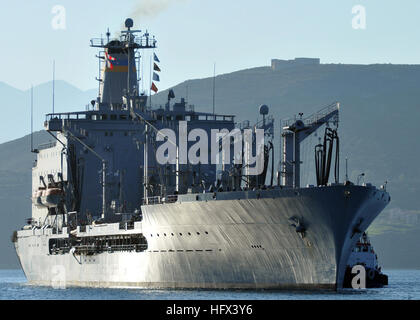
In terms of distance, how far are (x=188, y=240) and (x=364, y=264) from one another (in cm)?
2514

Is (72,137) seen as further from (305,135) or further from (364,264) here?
(364,264)

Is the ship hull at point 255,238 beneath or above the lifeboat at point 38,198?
beneath

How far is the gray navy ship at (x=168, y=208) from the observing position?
4575cm

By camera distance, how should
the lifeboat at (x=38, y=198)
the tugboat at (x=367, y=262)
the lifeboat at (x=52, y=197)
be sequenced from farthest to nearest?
the tugboat at (x=367, y=262) < the lifeboat at (x=38, y=198) < the lifeboat at (x=52, y=197)

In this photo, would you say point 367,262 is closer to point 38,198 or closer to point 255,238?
point 38,198

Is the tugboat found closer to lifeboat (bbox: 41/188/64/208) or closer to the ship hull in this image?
lifeboat (bbox: 41/188/64/208)

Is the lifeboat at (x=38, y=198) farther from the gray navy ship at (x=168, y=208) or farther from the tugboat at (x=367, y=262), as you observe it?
the tugboat at (x=367, y=262)

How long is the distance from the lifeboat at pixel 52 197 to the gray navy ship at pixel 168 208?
8cm

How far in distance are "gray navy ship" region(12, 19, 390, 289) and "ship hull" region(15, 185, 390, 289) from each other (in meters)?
0.05

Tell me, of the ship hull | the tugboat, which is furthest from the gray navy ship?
the tugboat

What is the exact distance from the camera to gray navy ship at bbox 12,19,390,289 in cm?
4575

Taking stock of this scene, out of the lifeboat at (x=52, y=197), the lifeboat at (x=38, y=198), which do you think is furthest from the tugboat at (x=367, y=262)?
the lifeboat at (x=38, y=198)

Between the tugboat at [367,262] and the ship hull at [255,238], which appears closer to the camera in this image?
the ship hull at [255,238]
